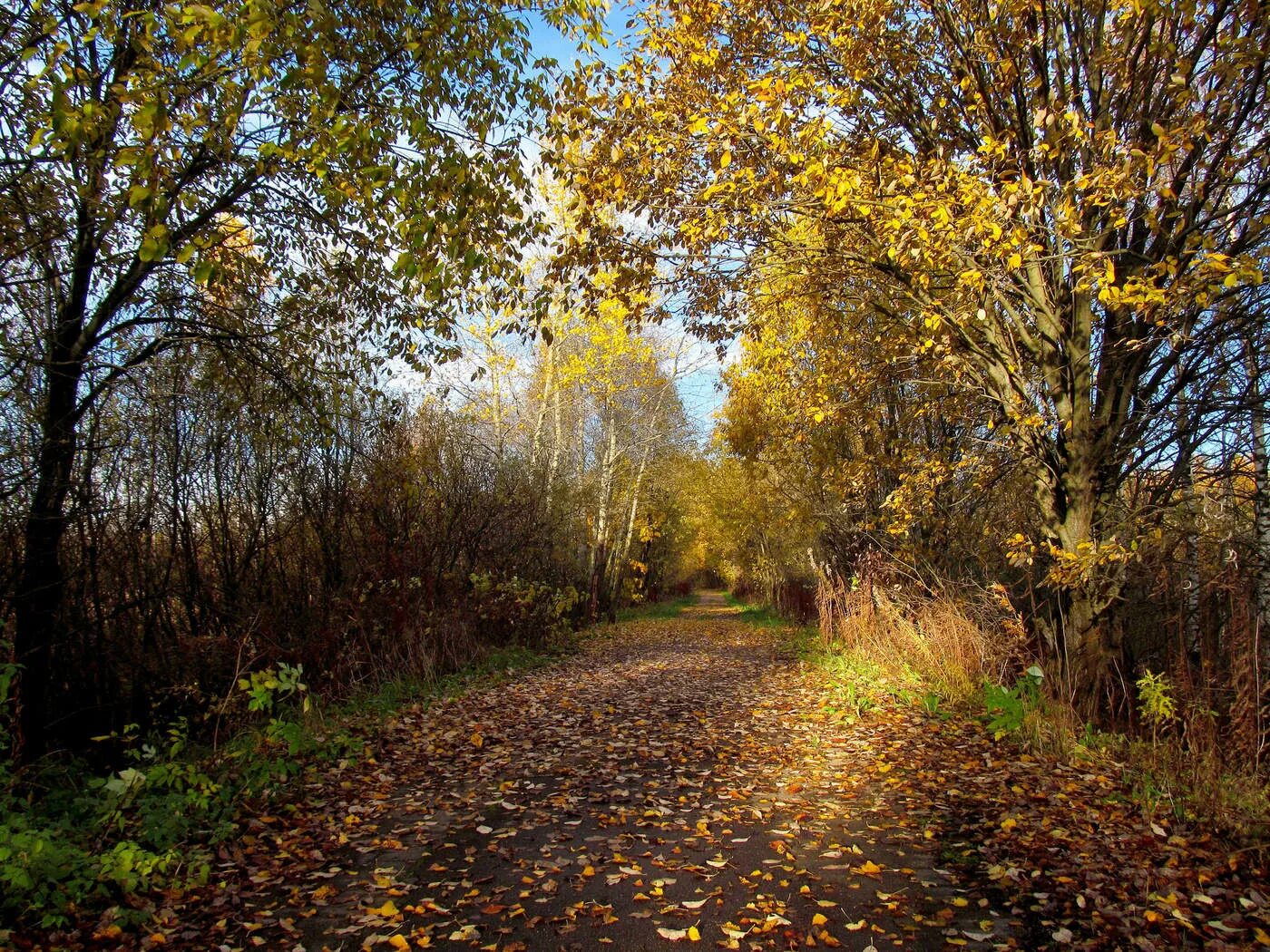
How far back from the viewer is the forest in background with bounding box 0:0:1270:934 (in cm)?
459

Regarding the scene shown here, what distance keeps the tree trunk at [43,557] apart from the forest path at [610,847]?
227 cm

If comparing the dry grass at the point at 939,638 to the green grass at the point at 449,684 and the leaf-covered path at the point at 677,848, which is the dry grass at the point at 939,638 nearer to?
the leaf-covered path at the point at 677,848

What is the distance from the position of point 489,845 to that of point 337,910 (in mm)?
1029

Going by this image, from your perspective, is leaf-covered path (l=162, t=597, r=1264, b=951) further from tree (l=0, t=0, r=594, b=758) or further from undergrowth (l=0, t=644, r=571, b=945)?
tree (l=0, t=0, r=594, b=758)

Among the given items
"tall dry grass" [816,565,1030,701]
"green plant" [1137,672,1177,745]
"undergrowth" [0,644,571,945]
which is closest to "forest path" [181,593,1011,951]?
"undergrowth" [0,644,571,945]

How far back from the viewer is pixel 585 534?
750 inches

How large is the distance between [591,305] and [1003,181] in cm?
377

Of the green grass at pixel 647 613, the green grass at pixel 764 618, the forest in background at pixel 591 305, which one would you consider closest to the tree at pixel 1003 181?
the forest in background at pixel 591 305

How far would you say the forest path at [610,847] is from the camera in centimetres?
338

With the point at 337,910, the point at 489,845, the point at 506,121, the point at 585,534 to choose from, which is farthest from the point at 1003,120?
the point at 585,534

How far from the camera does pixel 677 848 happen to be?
4.33m

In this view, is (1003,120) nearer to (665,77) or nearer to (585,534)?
(665,77)

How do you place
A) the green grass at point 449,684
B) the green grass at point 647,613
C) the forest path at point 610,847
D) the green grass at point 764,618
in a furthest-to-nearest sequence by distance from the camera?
1. the green grass at point 647,613
2. the green grass at point 764,618
3. the green grass at point 449,684
4. the forest path at point 610,847

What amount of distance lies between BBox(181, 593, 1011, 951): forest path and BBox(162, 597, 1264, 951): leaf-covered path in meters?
0.02
